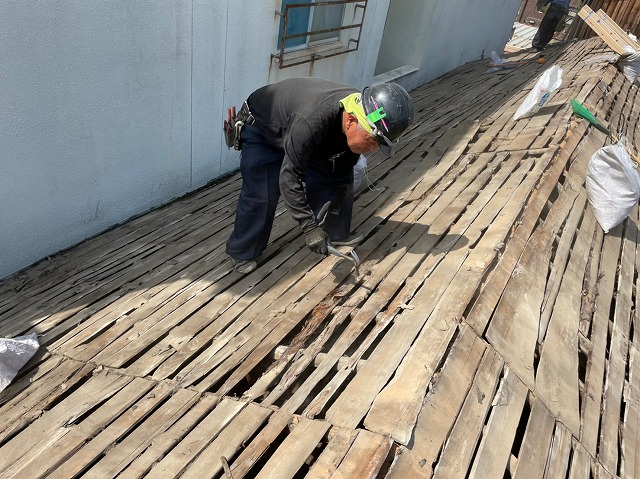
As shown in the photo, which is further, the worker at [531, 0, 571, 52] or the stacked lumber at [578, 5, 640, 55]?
the worker at [531, 0, 571, 52]

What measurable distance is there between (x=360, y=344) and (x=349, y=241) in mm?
1144

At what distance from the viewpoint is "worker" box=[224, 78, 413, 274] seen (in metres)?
2.46

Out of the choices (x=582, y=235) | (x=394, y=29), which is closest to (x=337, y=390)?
(x=582, y=235)

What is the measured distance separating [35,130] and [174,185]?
1.45 meters

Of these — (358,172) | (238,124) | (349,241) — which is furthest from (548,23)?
(238,124)

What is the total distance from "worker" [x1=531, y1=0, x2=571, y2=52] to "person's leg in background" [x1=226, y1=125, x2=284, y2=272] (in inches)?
355

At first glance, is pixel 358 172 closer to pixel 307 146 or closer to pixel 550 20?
pixel 307 146

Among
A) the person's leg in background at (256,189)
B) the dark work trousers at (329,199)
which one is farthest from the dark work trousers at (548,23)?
the person's leg in background at (256,189)

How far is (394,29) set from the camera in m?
7.91

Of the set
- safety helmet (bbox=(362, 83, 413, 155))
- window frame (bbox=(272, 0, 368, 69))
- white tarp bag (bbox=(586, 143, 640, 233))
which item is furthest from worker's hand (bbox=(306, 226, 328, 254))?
window frame (bbox=(272, 0, 368, 69))

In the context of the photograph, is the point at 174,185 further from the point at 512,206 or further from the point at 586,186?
the point at 586,186

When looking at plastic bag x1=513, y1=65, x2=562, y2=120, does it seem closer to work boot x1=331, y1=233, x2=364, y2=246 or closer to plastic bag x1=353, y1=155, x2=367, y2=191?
plastic bag x1=353, y1=155, x2=367, y2=191

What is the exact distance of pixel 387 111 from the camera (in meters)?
2.39

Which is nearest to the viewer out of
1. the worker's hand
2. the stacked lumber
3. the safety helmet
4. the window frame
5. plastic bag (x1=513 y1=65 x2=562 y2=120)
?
the safety helmet
